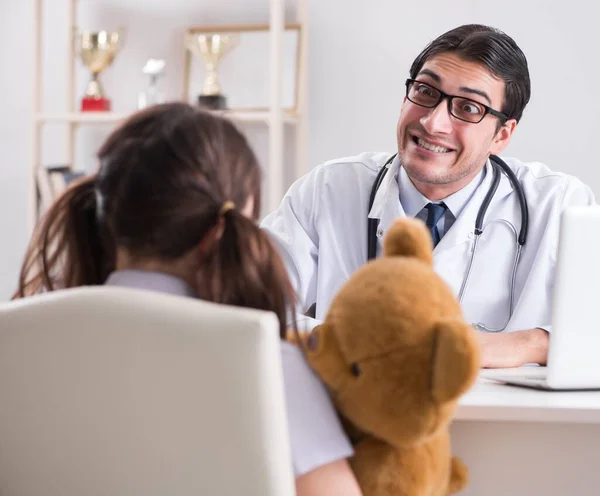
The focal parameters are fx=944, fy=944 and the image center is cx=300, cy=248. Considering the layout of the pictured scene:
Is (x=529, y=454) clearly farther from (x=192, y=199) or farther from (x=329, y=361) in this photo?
Answer: (x=192, y=199)

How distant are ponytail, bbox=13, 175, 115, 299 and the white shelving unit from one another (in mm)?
2142

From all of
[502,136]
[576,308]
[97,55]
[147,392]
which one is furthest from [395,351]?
[97,55]

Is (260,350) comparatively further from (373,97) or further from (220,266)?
(373,97)

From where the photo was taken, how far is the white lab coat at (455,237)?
1928 mm

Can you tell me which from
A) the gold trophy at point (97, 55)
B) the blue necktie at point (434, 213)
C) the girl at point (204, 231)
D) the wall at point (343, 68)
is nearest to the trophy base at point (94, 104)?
the gold trophy at point (97, 55)

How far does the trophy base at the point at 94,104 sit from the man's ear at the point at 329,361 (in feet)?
8.84

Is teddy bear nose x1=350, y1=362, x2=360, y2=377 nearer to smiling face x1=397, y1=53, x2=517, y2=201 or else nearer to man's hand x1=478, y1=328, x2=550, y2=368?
man's hand x1=478, y1=328, x2=550, y2=368

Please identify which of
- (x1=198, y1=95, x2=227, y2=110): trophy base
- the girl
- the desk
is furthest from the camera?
(x1=198, y1=95, x2=227, y2=110): trophy base

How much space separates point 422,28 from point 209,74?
766 millimetres

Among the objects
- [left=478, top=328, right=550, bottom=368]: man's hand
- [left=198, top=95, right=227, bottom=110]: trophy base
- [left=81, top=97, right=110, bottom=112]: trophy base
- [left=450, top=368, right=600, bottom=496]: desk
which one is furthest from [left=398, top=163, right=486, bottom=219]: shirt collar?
[left=81, top=97, right=110, bottom=112]: trophy base

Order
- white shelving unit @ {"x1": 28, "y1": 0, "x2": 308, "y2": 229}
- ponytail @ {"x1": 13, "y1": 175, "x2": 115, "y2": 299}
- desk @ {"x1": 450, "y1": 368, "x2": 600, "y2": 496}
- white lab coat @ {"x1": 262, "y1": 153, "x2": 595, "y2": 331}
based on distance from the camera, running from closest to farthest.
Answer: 1. ponytail @ {"x1": 13, "y1": 175, "x2": 115, "y2": 299}
2. desk @ {"x1": 450, "y1": 368, "x2": 600, "y2": 496}
3. white lab coat @ {"x1": 262, "y1": 153, "x2": 595, "y2": 331}
4. white shelving unit @ {"x1": 28, "y1": 0, "x2": 308, "y2": 229}

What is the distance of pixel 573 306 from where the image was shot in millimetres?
1312

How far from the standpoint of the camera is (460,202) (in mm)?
1996

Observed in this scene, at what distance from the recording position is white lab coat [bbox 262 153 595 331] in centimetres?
193
